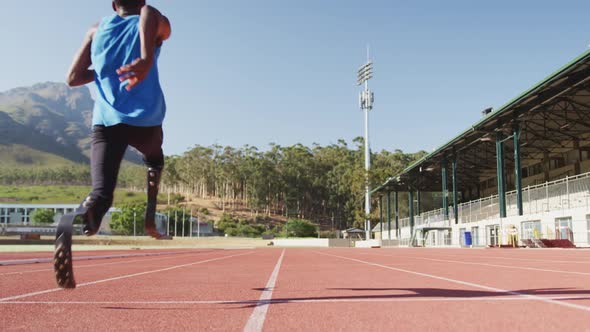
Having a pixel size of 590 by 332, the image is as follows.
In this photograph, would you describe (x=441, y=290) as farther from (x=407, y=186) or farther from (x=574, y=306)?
(x=407, y=186)

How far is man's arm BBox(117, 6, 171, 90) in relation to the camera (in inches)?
128

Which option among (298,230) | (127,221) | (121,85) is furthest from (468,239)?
(127,221)

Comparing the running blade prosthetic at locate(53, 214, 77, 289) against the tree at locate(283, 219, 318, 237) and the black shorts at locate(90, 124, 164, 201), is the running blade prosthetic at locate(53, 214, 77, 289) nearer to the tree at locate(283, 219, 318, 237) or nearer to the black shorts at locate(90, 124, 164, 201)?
the black shorts at locate(90, 124, 164, 201)

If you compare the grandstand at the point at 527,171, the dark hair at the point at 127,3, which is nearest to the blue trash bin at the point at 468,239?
the grandstand at the point at 527,171

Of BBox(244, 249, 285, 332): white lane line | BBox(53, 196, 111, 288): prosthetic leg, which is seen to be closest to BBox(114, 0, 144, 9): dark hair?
BBox(53, 196, 111, 288): prosthetic leg

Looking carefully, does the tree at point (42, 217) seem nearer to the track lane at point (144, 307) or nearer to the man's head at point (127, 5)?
the track lane at point (144, 307)

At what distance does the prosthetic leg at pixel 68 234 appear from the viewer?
3449 millimetres

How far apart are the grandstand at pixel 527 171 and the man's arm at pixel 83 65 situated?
2520 centimetres

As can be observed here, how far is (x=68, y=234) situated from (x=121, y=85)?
1.10m

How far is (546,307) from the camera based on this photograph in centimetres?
366

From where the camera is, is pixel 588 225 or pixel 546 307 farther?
pixel 588 225

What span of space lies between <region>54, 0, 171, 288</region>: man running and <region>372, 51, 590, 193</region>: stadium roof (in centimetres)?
2502

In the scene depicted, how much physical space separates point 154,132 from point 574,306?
11.0ft

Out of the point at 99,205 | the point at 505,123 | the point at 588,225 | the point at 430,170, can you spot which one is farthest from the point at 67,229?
the point at 430,170
